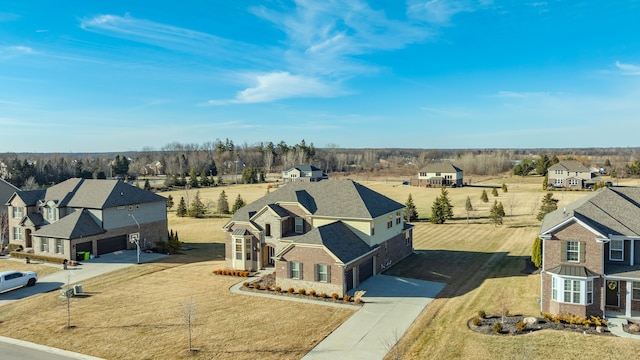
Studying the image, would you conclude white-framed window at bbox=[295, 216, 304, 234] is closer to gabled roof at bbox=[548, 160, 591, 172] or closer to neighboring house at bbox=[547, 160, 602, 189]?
neighboring house at bbox=[547, 160, 602, 189]

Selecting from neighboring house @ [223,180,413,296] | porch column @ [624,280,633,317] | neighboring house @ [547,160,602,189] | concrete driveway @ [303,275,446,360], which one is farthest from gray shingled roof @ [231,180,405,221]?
neighboring house @ [547,160,602,189]

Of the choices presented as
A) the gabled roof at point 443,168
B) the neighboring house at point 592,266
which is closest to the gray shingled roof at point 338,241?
the neighboring house at point 592,266

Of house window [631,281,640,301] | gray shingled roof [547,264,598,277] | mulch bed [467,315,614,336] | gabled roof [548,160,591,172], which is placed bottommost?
mulch bed [467,315,614,336]

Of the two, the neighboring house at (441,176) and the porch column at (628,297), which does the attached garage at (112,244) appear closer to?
the porch column at (628,297)

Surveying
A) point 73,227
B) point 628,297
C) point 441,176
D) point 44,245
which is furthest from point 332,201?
point 441,176

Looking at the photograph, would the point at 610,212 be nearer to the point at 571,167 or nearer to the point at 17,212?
the point at 17,212
